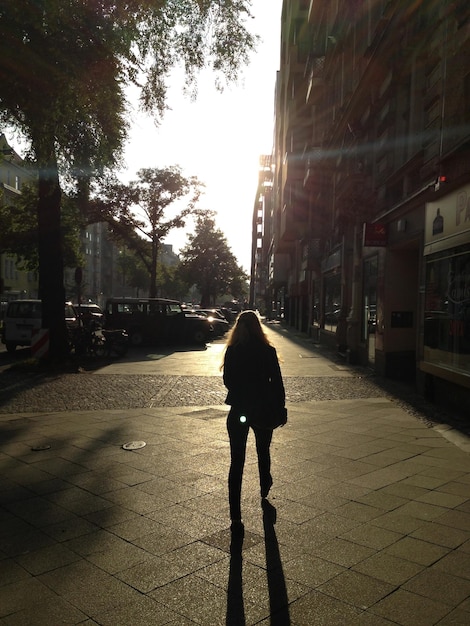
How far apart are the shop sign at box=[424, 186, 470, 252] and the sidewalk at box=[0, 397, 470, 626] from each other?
3626 millimetres

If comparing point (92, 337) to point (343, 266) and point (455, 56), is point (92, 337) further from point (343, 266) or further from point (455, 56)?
point (455, 56)

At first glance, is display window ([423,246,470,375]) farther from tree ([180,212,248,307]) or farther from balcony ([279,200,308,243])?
tree ([180,212,248,307])

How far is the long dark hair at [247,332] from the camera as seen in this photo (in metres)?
4.45

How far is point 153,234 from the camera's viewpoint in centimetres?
4134

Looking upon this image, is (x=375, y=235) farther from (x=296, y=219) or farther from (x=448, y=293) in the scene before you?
(x=296, y=219)

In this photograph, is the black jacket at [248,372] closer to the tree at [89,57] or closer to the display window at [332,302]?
the tree at [89,57]

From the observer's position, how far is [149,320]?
23.1 meters

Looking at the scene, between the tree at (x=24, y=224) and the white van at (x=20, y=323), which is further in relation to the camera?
the tree at (x=24, y=224)

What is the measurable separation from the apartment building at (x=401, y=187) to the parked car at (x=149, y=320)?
634 centimetres

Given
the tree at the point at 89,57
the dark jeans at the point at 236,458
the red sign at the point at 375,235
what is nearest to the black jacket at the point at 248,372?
the dark jeans at the point at 236,458

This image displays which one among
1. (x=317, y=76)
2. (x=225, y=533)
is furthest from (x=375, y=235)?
(x=317, y=76)

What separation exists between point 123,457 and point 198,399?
4441 millimetres

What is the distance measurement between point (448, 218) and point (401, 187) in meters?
4.17

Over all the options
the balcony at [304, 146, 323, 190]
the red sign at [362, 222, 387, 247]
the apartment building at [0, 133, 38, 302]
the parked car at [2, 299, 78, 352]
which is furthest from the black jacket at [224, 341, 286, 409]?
the apartment building at [0, 133, 38, 302]
